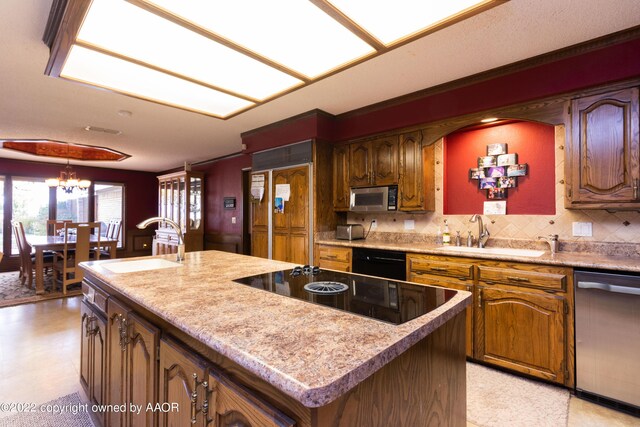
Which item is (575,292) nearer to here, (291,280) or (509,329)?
(509,329)

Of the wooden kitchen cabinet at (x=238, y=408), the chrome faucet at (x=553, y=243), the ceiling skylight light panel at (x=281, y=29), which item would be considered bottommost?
the wooden kitchen cabinet at (x=238, y=408)

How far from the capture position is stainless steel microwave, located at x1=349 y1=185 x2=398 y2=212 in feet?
10.9

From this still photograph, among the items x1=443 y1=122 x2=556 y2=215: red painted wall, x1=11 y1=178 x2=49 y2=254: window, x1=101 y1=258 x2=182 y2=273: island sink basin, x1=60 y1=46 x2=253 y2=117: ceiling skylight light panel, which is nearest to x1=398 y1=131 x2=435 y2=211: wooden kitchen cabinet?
x1=443 y1=122 x2=556 y2=215: red painted wall

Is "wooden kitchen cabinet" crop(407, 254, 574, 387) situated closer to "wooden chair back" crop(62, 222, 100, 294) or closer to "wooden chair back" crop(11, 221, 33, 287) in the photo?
"wooden chair back" crop(62, 222, 100, 294)

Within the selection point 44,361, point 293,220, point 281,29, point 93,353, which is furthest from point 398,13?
point 44,361

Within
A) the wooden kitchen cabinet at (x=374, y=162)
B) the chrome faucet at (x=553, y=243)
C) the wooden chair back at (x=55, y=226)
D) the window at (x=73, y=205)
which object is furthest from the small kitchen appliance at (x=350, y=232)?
the window at (x=73, y=205)

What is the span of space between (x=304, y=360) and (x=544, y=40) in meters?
2.70

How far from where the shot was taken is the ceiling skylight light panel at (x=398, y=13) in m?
1.53

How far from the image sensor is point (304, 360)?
26.5 inches

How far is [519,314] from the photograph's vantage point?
225 cm

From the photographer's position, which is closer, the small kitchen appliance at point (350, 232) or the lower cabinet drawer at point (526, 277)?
the lower cabinet drawer at point (526, 277)

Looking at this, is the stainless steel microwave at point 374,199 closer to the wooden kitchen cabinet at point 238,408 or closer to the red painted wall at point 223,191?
the wooden kitchen cabinet at point 238,408

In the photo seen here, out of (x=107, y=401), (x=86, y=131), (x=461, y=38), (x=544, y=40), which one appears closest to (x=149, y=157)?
(x=86, y=131)

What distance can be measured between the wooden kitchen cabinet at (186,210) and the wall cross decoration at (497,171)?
5.54m
